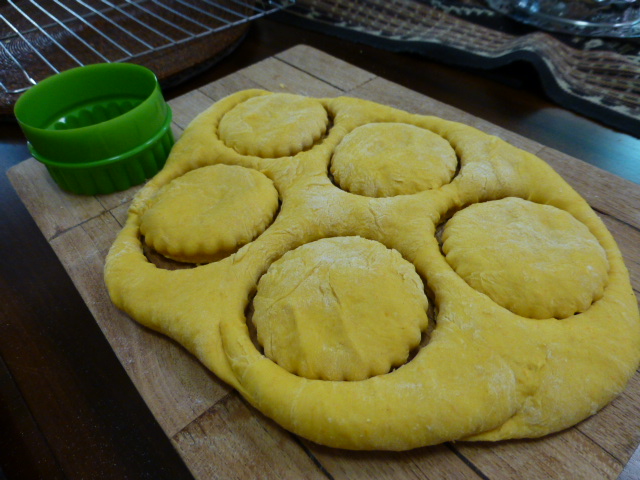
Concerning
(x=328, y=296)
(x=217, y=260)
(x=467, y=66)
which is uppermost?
(x=467, y=66)

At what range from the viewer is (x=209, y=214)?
104 cm

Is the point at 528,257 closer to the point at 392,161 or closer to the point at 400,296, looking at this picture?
the point at 400,296

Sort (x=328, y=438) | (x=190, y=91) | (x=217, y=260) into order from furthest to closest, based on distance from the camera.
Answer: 1. (x=190, y=91)
2. (x=217, y=260)
3. (x=328, y=438)

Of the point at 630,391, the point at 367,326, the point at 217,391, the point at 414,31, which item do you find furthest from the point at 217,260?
the point at 414,31

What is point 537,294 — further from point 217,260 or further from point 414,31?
point 414,31

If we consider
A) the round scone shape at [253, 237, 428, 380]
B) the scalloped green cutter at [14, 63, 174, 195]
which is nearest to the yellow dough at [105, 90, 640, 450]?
the round scone shape at [253, 237, 428, 380]

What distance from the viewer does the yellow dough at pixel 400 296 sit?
0.74 m

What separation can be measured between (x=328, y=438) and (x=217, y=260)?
0.49 metres

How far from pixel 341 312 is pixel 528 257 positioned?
40 cm

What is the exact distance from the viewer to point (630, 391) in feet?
2.67

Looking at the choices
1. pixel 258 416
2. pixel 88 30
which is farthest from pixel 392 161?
pixel 88 30

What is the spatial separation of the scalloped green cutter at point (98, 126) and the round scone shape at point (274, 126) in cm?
20

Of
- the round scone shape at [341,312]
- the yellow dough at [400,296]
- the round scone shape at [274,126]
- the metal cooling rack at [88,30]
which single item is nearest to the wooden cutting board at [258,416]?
the yellow dough at [400,296]

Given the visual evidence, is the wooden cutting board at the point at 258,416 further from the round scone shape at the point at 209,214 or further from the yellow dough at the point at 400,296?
the round scone shape at the point at 209,214
